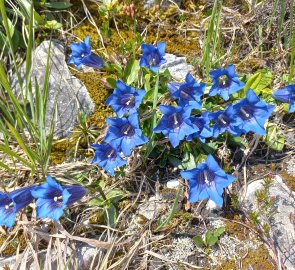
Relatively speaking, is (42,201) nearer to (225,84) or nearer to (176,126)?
(176,126)

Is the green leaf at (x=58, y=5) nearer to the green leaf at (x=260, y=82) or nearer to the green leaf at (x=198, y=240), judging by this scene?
the green leaf at (x=260, y=82)

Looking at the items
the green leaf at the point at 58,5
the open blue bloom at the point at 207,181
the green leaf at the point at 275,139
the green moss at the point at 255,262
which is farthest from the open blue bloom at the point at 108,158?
the green leaf at the point at 58,5

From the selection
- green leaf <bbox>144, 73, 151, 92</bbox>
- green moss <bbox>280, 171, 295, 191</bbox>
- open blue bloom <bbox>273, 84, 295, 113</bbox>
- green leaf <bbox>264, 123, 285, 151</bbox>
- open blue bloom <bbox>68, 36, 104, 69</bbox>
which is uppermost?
open blue bloom <bbox>68, 36, 104, 69</bbox>

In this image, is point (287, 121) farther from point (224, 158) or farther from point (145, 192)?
point (145, 192)

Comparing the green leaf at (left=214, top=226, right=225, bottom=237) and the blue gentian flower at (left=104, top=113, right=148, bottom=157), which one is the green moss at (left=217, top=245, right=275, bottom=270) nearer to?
the green leaf at (left=214, top=226, right=225, bottom=237)

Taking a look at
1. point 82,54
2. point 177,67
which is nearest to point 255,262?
point 177,67

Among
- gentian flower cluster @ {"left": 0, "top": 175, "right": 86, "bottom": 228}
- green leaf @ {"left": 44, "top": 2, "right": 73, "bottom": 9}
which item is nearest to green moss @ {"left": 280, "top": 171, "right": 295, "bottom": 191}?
gentian flower cluster @ {"left": 0, "top": 175, "right": 86, "bottom": 228}

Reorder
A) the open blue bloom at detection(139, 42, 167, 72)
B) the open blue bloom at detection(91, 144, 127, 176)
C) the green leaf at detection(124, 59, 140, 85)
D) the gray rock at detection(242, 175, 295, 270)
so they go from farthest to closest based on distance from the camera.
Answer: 1. the green leaf at detection(124, 59, 140, 85)
2. the open blue bloom at detection(139, 42, 167, 72)
3. the open blue bloom at detection(91, 144, 127, 176)
4. the gray rock at detection(242, 175, 295, 270)
